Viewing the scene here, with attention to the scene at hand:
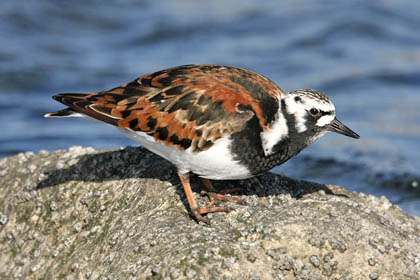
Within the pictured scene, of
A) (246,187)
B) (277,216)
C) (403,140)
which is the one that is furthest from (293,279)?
(403,140)

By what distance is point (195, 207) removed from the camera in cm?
466

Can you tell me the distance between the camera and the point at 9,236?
5465 mm

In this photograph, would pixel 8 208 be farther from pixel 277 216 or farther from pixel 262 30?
pixel 262 30

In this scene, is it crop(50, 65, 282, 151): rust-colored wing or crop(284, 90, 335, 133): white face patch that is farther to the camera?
crop(284, 90, 335, 133): white face patch

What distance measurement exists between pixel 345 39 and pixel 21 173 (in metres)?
9.89

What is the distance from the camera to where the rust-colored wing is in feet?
15.1

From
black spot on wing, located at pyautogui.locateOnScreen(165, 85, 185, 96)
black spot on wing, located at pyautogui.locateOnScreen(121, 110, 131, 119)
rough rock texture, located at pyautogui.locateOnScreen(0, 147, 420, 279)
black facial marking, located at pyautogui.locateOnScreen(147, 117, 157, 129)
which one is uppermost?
black spot on wing, located at pyautogui.locateOnScreen(165, 85, 185, 96)

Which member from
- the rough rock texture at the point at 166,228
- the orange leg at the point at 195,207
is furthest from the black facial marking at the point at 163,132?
the rough rock texture at the point at 166,228

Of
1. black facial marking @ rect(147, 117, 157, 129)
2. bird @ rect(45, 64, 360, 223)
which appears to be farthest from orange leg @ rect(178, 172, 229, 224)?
black facial marking @ rect(147, 117, 157, 129)

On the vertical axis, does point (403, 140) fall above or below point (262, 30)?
below

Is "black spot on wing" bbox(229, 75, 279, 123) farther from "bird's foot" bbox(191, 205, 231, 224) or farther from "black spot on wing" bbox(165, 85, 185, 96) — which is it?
"bird's foot" bbox(191, 205, 231, 224)

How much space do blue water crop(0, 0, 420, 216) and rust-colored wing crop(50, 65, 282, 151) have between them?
12.9 ft

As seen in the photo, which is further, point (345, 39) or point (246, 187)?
point (345, 39)

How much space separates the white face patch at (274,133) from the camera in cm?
473
